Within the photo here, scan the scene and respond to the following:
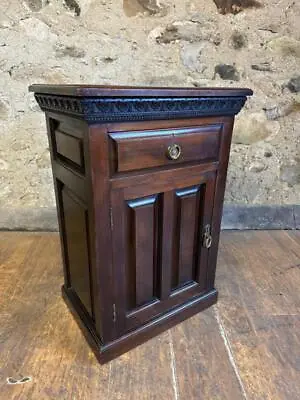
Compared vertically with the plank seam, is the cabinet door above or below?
above

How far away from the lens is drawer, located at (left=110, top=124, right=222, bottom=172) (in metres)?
0.82

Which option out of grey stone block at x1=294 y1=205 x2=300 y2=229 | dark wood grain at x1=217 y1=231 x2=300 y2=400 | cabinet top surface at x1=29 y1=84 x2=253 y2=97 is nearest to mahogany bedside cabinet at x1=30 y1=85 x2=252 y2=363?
cabinet top surface at x1=29 y1=84 x2=253 y2=97

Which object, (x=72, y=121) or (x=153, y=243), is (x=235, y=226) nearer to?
(x=153, y=243)

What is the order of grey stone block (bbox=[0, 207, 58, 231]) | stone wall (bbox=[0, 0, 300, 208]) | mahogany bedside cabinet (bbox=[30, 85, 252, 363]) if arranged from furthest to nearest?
grey stone block (bbox=[0, 207, 58, 231]) → stone wall (bbox=[0, 0, 300, 208]) → mahogany bedside cabinet (bbox=[30, 85, 252, 363])

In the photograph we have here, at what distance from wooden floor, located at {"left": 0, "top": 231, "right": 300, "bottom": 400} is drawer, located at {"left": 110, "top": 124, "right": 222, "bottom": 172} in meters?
0.66

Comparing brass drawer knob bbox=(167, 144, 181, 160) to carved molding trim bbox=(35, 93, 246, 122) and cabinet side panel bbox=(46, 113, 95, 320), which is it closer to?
carved molding trim bbox=(35, 93, 246, 122)

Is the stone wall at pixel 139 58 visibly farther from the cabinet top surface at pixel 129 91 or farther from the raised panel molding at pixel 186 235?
the raised panel molding at pixel 186 235

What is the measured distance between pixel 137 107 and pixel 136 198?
265 millimetres

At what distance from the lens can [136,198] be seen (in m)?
0.91

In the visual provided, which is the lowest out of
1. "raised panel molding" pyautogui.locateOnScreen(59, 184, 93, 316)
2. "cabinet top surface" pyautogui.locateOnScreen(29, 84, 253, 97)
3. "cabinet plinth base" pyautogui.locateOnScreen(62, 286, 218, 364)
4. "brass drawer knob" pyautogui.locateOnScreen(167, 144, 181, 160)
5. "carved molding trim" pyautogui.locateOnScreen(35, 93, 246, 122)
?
"cabinet plinth base" pyautogui.locateOnScreen(62, 286, 218, 364)

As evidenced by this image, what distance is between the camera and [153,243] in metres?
1.02

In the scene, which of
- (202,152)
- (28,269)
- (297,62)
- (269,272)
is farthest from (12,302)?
(297,62)

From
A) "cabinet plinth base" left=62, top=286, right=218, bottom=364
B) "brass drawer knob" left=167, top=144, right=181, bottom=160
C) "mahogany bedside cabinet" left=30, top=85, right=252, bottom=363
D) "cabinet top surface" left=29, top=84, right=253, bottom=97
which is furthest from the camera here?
"cabinet plinth base" left=62, top=286, right=218, bottom=364

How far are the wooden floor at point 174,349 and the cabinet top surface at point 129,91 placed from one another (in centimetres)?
85
